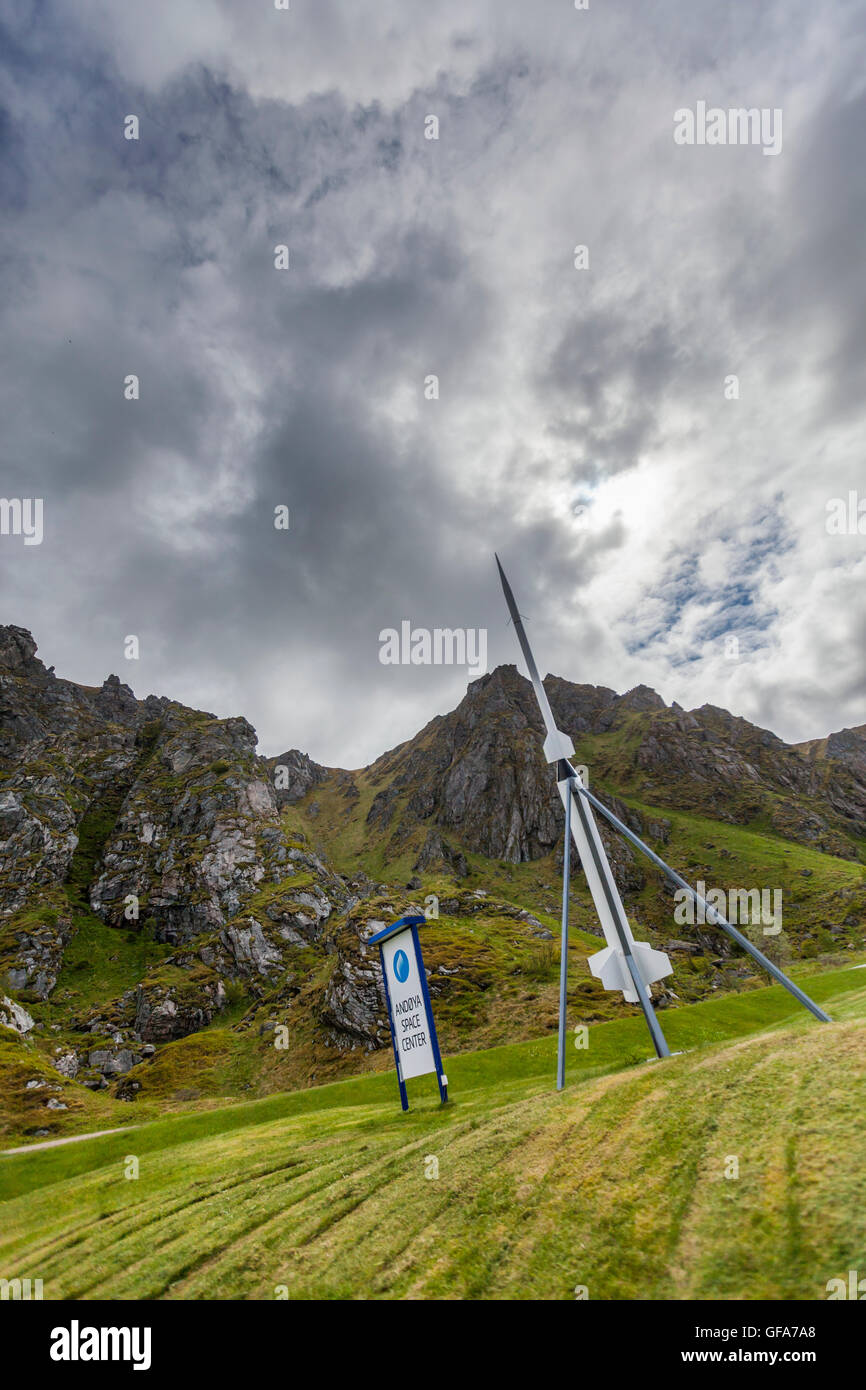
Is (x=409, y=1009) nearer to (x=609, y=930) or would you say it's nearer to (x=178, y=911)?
(x=609, y=930)

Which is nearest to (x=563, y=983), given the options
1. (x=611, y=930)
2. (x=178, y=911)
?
(x=611, y=930)

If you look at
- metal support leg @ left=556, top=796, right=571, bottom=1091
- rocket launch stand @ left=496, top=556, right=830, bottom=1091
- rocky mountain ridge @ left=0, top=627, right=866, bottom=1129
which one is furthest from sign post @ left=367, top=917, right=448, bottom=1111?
rocky mountain ridge @ left=0, top=627, right=866, bottom=1129

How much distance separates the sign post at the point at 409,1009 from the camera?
20875 millimetres

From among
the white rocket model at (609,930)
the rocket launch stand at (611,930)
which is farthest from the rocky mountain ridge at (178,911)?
the white rocket model at (609,930)

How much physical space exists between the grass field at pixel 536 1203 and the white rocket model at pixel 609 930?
479 centimetres

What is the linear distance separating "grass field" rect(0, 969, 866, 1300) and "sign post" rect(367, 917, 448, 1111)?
1490mm

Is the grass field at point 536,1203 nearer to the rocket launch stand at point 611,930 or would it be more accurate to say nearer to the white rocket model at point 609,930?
the rocket launch stand at point 611,930

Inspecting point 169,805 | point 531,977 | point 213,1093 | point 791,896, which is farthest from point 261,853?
point 791,896

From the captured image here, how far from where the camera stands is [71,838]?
141250mm

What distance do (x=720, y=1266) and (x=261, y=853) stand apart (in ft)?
441

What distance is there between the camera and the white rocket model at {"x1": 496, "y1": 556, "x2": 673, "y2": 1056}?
2156cm

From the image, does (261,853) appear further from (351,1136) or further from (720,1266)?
(720,1266)

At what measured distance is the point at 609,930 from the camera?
22844 millimetres

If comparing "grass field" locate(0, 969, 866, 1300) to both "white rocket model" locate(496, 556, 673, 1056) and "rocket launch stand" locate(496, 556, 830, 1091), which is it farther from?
"white rocket model" locate(496, 556, 673, 1056)
